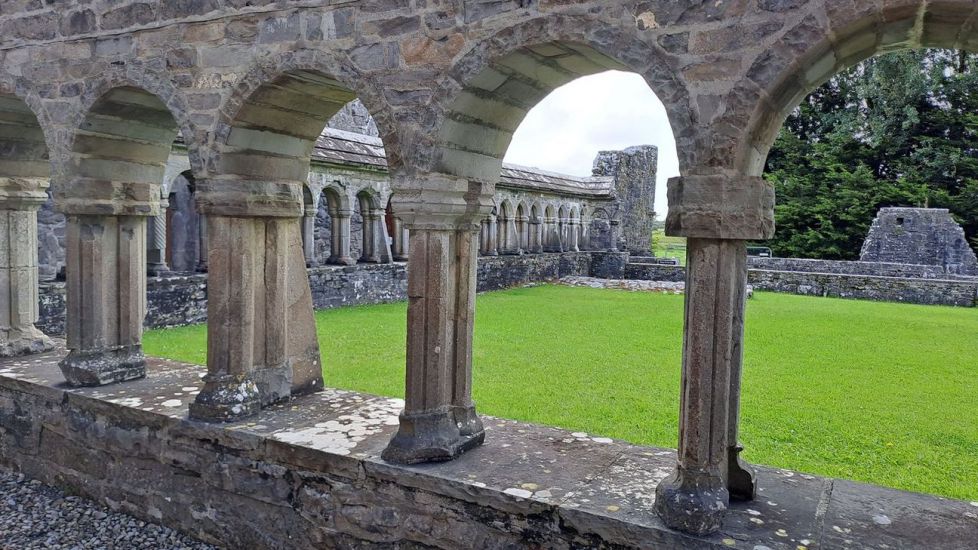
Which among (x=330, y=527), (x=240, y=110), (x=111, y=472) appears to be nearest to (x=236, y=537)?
(x=330, y=527)

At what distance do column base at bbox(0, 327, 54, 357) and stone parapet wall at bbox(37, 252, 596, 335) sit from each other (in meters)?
2.67

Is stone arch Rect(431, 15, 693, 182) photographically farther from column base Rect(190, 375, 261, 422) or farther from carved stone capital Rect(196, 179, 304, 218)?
column base Rect(190, 375, 261, 422)

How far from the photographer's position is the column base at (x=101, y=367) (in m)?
4.96

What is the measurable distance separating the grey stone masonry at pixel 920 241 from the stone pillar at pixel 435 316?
22590mm

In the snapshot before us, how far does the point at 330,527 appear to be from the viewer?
3.89m

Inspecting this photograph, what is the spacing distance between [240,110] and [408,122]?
3.62 ft

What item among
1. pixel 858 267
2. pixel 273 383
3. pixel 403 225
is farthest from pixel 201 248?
pixel 858 267

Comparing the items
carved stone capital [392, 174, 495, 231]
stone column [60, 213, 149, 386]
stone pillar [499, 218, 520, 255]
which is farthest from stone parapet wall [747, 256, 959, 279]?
carved stone capital [392, 174, 495, 231]

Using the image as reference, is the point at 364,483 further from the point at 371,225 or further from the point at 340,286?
the point at 371,225

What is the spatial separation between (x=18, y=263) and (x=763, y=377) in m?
7.12

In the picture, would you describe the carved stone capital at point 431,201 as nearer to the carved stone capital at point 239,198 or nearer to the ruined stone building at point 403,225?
the ruined stone building at point 403,225

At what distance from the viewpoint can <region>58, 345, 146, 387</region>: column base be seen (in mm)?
4965

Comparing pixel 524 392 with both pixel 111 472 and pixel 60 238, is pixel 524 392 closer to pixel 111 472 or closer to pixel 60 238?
pixel 111 472

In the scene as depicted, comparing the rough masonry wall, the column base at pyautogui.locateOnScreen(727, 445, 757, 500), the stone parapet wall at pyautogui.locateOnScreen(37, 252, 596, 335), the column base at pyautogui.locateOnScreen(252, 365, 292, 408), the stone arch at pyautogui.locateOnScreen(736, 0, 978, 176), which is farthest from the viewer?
the rough masonry wall
